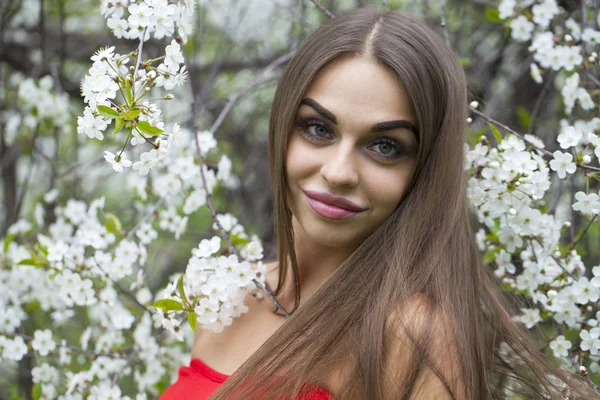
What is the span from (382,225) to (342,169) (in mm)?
167

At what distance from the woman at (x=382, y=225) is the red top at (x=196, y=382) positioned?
0.68ft

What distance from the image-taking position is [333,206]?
1420 millimetres

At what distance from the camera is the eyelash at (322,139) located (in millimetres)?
1400

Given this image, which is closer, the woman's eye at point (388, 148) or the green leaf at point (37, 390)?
the woman's eye at point (388, 148)

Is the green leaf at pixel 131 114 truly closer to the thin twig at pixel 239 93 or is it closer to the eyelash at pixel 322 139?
the eyelash at pixel 322 139

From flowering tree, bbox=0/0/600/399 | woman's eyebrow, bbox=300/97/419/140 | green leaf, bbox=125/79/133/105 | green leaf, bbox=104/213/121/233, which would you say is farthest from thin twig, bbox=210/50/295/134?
green leaf, bbox=125/79/133/105

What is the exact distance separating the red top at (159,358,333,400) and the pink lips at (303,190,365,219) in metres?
0.48

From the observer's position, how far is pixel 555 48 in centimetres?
194

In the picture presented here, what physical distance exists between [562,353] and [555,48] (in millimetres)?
823

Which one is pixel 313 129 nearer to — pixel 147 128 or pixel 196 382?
pixel 147 128

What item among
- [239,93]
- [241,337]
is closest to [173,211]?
[239,93]

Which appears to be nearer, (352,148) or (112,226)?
(352,148)

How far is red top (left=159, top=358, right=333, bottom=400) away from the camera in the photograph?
5.34 ft

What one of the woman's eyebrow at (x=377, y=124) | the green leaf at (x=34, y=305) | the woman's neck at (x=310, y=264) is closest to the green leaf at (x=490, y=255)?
the woman's neck at (x=310, y=264)
